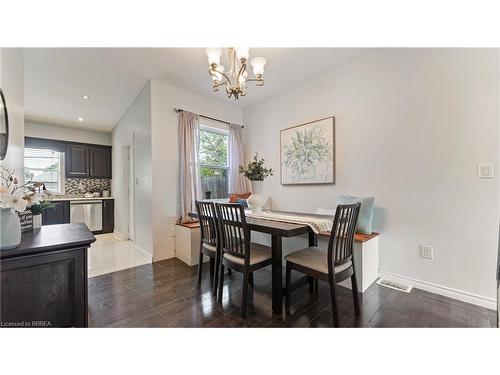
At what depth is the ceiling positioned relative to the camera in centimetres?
228

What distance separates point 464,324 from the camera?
1.46 metres

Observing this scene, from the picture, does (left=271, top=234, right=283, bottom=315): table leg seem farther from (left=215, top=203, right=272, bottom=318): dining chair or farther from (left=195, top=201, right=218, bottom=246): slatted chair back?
(left=195, top=201, right=218, bottom=246): slatted chair back

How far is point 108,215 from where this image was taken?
4781mm

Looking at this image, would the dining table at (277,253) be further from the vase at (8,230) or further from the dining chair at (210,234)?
the vase at (8,230)

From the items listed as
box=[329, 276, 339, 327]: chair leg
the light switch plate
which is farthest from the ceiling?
box=[329, 276, 339, 327]: chair leg

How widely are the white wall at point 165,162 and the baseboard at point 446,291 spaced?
2913mm

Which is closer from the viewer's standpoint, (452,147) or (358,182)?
(452,147)

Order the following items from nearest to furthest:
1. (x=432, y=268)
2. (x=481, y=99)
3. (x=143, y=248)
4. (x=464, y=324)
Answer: (x=464, y=324) → (x=481, y=99) → (x=432, y=268) → (x=143, y=248)

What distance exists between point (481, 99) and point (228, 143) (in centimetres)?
327

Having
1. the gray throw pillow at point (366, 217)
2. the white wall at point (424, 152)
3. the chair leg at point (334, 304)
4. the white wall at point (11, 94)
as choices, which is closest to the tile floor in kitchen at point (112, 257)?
the white wall at point (11, 94)

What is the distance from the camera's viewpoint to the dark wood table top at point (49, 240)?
1.04m
